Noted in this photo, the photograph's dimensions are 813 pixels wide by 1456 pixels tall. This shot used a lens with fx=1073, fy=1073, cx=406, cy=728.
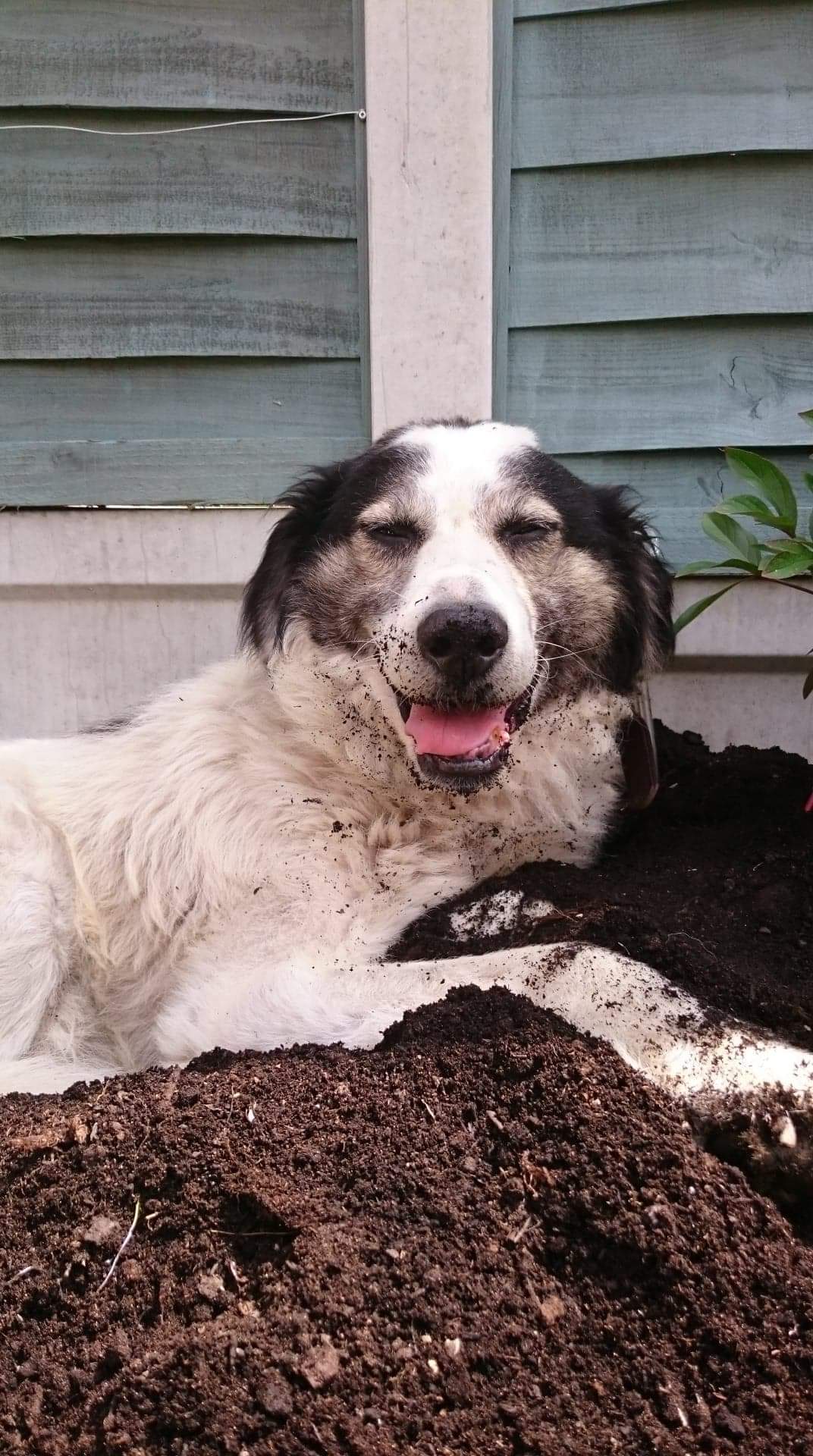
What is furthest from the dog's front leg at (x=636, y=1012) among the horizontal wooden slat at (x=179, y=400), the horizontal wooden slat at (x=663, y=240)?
the horizontal wooden slat at (x=663, y=240)

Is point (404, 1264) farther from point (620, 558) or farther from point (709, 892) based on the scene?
point (620, 558)

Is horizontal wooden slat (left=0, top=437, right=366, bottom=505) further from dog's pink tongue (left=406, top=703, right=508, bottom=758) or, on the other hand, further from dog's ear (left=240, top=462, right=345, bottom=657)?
dog's pink tongue (left=406, top=703, right=508, bottom=758)

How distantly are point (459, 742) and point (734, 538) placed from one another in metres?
0.95

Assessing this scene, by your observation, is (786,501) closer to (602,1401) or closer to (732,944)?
(732,944)

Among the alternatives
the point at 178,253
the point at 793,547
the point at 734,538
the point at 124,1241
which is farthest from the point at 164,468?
the point at 124,1241

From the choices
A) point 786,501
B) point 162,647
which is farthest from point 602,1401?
point 162,647

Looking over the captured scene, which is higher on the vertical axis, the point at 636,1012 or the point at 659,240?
the point at 659,240

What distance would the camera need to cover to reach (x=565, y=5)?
361 cm

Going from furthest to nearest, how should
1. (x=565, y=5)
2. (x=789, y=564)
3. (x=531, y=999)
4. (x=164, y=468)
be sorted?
(x=164, y=468)
(x=565, y=5)
(x=789, y=564)
(x=531, y=999)

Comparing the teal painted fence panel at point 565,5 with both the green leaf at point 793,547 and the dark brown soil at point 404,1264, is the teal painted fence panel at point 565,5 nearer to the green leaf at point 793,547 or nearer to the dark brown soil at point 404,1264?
the green leaf at point 793,547

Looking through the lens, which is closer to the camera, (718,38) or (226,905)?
(226,905)

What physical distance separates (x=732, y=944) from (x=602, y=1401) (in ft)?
3.89

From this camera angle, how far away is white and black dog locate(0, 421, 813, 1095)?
2439 mm

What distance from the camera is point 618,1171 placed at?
152cm
